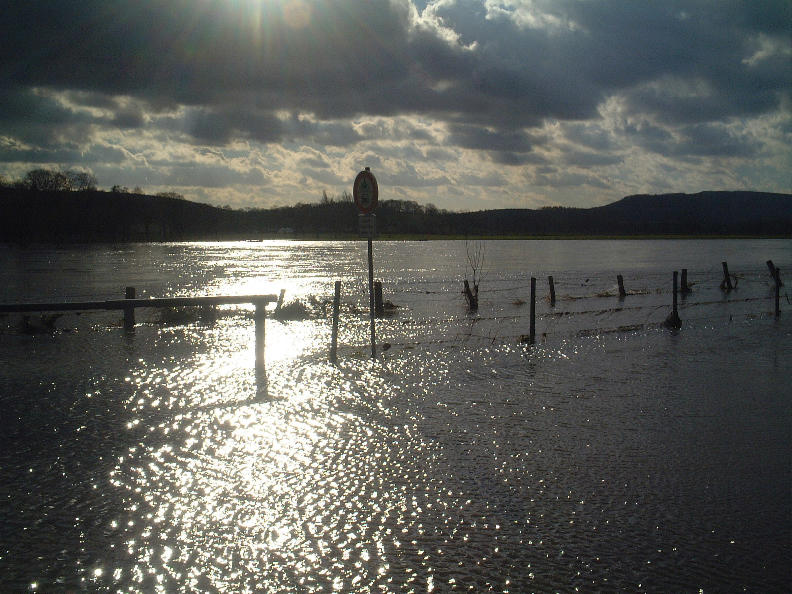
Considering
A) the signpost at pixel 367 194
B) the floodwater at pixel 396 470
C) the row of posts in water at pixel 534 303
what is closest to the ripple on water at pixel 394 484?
the floodwater at pixel 396 470

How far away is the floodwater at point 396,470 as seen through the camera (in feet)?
12.7

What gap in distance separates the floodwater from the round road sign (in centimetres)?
267

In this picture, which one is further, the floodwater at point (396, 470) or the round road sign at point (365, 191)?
the round road sign at point (365, 191)

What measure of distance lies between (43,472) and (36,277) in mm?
44387

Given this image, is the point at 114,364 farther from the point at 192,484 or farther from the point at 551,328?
the point at 551,328

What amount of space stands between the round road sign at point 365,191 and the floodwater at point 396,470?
2.67 metres

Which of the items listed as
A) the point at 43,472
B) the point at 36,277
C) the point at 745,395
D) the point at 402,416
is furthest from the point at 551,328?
the point at 36,277

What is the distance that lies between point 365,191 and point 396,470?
6918 millimetres

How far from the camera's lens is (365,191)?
11633 millimetres

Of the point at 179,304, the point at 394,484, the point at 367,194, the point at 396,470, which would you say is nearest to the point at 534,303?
the point at 367,194

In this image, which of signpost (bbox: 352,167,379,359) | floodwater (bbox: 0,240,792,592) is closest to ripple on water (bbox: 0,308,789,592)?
floodwater (bbox: 0,240,792,592)

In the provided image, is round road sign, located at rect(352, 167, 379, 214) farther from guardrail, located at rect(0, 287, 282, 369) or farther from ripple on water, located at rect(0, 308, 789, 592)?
ripple on water, located at rect(0, 308, 789, 592)

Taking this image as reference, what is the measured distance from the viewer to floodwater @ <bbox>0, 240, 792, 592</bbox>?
12.7 ft

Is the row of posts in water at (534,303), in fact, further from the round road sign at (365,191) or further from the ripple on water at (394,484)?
the ripple on water at (394,484)
